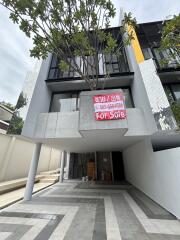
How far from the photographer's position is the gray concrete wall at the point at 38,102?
4.92 meters

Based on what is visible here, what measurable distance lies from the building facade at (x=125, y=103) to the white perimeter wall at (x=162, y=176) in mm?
91

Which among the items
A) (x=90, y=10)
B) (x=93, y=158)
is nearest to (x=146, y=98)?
(x=90, y=10)

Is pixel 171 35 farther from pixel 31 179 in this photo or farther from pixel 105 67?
pixel 31 179

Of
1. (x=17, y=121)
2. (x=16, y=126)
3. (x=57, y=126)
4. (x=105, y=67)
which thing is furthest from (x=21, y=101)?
(x=105, y=67)

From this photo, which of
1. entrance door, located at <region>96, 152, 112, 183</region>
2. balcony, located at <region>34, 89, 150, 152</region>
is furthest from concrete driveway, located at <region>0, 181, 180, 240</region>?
entrance door, located at <region>96, 152, 112, 183</region>

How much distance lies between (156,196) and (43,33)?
6770 mm

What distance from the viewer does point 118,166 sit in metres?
10.7

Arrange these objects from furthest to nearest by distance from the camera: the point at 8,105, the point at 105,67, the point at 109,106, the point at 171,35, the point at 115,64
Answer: the point at 8,105, the point at 115,64, the point at 105,67, the point at 109,106, the point at 171,35

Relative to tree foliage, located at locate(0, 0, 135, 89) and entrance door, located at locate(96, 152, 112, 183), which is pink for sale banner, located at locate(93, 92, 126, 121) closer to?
tree foliage, located at locate(0, 0, 135, 89)

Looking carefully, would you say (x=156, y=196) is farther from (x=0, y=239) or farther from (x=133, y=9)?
(x=133, y=9)

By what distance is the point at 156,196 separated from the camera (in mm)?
4930

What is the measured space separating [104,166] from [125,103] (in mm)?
6659

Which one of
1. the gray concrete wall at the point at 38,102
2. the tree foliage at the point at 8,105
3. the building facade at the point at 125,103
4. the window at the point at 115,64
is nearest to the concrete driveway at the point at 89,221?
the building facade at the point at 125,103

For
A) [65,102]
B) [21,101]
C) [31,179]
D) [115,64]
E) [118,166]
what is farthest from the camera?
[118,166]
